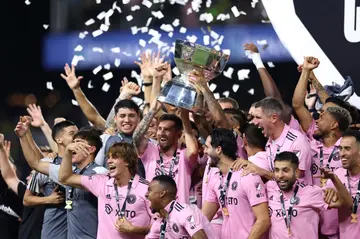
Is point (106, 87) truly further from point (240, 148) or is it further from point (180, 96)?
point (180, 96)

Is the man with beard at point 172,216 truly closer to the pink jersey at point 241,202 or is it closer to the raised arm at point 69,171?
the pink jersey at point 241,202

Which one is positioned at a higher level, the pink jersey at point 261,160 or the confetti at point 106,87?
the confetti at point 106,87

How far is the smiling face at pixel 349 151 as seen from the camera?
23.7 feet

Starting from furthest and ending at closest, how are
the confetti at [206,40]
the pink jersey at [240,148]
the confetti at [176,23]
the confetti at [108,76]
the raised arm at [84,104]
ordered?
1. the confetti at [108,76]
2. the confetti at [176,23]
3. the confetti at [206,40]
4. the raised arm at [84,104]
5. the pink jersey at [240,148]

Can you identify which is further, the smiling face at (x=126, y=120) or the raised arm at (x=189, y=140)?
the smiling face at (x=126, y=120)

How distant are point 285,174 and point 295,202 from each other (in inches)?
8.1

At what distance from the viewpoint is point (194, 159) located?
311 inches

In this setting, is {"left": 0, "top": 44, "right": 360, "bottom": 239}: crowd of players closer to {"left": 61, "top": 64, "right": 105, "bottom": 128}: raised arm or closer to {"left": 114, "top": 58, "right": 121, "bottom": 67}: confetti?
{"left": 61, "top": 64, "right": 105, "bottom": 128}: raised arm

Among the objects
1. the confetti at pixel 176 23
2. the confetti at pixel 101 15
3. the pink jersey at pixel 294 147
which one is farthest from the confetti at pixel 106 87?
the pink jersey at pixel 294 147

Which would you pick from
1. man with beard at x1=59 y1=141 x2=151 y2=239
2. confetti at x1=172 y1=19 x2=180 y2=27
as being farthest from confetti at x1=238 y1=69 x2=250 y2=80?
man with beard at x1=59 y1=141 x2=151 y2=239

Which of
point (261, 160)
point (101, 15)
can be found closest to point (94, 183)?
point (261, 160)

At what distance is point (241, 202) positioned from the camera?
24.1 ft

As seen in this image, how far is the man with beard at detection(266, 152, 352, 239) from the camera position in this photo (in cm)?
715

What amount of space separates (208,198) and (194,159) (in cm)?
38
